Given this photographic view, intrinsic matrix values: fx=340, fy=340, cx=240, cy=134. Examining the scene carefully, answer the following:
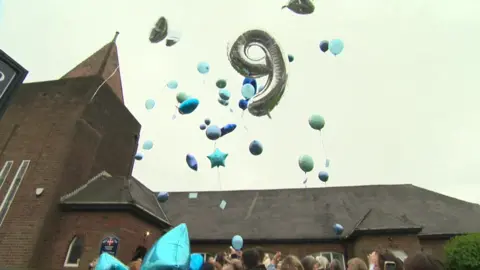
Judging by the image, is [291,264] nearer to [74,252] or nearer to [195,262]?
[195,262]

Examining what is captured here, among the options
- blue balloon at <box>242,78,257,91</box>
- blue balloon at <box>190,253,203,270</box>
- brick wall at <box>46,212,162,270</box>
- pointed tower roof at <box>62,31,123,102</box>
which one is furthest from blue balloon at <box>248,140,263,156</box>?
pointed tower roof at <box>62,31,123,102</box>

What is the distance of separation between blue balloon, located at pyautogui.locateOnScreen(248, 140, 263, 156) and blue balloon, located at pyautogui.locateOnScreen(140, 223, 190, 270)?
20.6ft

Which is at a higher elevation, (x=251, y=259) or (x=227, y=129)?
(x=227, y=129)

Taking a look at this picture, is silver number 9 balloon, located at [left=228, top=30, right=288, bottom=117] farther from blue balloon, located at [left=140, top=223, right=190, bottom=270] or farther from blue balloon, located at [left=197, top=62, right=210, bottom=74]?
blue balloon, located at [left=140, top=223, right=190, bottom=270]

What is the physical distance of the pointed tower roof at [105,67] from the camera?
19.8 m

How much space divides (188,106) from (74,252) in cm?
932

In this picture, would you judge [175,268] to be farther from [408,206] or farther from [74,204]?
[408,206]

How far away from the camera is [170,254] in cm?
289

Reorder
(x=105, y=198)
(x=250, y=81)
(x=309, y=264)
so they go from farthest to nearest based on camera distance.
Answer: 1. (x=105, y=198)
2. (x=250, y=81)
3. (x=309, y=264)

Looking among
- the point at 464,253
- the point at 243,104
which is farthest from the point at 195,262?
the point at 464,253

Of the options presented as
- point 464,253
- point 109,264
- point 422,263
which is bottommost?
point 109,264

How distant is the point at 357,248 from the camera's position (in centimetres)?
1603

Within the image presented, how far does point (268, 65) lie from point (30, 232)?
11.9 meters

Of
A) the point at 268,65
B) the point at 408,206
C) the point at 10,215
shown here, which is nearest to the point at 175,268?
the point at 268,65
